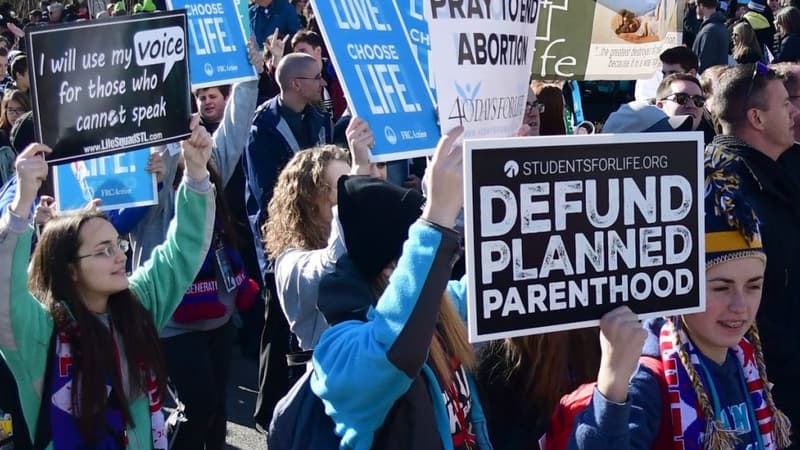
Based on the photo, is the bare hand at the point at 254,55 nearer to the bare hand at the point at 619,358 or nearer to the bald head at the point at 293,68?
the bald head at the point at 293,68

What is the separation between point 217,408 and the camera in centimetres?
488

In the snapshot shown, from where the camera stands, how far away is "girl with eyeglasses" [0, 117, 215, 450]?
334cm

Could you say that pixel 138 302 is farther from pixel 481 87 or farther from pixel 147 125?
pixel 481 87


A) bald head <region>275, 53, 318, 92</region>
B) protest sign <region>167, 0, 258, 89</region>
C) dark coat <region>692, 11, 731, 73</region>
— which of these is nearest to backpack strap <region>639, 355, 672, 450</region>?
protest sign <region>167, 0, 258, 89</region>

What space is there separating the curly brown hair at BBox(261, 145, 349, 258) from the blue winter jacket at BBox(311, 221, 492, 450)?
1.47 metres

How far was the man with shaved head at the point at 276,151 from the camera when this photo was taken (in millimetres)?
5777

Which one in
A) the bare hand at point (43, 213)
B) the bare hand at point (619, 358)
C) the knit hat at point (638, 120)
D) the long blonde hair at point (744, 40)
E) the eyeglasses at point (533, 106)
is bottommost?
the bare hand at point (619, 358)

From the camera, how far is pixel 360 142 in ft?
11.4

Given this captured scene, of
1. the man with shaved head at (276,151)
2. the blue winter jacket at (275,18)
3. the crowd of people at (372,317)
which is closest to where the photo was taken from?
the crowd of people at (372,317)

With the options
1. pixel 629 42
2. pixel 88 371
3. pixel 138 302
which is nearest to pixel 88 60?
pixel 138 302

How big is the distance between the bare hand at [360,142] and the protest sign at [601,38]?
150cm

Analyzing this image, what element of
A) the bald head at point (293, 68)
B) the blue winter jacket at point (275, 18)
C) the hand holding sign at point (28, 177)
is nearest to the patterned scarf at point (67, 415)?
the hand holding sign at point (28, 177)

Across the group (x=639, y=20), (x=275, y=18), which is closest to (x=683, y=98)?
(x=639, y=20)

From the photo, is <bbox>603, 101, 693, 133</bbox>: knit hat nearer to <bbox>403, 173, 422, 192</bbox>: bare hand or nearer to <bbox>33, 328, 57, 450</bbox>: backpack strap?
<bbox>403, 173, 422, 192</bbox>: bare hand
